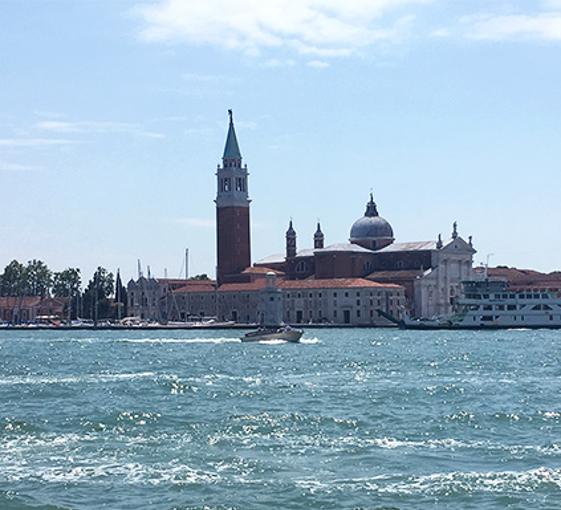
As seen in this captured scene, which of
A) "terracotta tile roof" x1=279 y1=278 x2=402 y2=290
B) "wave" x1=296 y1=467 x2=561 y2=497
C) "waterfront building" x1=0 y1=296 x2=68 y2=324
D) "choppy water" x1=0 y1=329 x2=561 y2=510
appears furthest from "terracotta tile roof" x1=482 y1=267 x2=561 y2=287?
"wave" x1=296 y1=467 x2=561 y2=497

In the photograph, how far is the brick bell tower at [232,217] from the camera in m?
133

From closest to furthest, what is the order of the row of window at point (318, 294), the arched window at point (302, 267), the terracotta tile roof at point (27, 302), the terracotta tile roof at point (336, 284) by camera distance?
the row of window at point (318, 294)
the terracotta tile roof at point (336, 284)
the arched window at point (302, 267)
the terracotta tile roof at point (27, 302)

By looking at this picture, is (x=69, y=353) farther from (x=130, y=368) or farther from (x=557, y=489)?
(x=557, y=489)

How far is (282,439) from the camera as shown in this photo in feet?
82.8

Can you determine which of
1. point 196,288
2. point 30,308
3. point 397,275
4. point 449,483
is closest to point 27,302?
point 30,308

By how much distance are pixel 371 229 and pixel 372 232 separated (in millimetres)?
405

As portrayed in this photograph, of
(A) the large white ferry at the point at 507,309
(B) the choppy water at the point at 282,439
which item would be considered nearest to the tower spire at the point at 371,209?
(A) the large white ferry at the point at 507,309

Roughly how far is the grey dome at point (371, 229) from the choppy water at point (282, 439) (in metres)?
91.1

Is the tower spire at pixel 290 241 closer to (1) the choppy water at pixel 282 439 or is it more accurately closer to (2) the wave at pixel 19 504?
(1) the choppy water at pixel 282 439

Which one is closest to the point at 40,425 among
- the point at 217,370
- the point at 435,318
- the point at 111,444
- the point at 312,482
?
the point at 111,444

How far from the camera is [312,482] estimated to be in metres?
20.4

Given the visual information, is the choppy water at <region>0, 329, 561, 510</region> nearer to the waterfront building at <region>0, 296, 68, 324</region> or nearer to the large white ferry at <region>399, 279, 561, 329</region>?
the large white ferry at <region>399, 279, 561, 329</region>

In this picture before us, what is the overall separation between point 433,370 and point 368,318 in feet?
255

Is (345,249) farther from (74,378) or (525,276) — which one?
(74,378)
